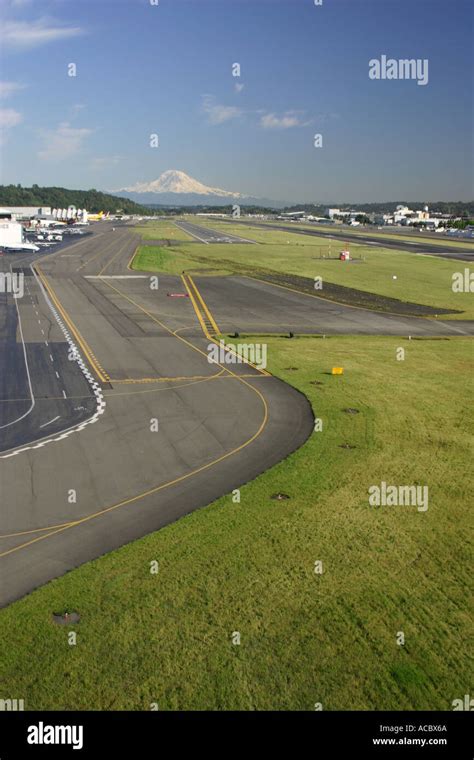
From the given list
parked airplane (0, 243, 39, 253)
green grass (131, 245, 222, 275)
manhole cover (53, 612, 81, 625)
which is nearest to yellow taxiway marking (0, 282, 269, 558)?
manhole cover (53, 612, 81, 625)

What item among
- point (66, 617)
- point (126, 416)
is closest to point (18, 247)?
point (126, 416)

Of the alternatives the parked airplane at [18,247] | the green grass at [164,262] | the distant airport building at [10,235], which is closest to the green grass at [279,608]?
the green grass at [164,262]

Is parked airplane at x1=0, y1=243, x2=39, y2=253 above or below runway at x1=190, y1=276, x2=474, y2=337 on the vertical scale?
above

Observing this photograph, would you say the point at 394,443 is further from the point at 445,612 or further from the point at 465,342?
the point at 465,342

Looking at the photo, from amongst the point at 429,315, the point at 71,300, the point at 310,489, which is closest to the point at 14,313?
the point at 71,300

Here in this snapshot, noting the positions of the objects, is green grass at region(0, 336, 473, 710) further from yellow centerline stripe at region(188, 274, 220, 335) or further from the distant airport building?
the distant airport building

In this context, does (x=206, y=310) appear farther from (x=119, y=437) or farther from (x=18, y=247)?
(x=18, y=247)

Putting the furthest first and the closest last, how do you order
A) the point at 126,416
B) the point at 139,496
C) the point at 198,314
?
the point at 198,314, the point at 126,416, the point at 139,496
